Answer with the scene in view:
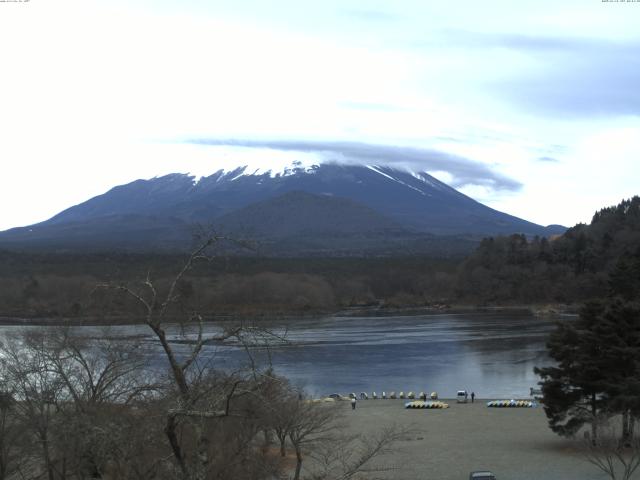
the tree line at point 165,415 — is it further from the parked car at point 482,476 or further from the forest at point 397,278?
the forest at point 397,278

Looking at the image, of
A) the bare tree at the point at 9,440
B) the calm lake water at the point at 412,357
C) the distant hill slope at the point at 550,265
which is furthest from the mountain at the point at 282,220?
the bare tree at the point at 9,440

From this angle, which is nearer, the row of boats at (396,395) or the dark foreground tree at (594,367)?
the dark foreground tree at (594,367)

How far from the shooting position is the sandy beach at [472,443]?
15078mm

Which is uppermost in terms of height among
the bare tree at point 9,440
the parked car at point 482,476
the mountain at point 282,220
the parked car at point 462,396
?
the mountain at point 282,220

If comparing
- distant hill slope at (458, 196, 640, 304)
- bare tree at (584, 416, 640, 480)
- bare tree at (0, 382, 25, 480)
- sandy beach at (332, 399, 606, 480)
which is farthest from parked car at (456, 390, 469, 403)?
distant hill slope at (458, 196, 640, 304)

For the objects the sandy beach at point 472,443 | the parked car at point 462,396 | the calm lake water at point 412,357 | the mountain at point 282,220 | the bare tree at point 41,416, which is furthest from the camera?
the mountain at point 282,220

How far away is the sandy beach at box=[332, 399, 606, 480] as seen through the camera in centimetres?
1508

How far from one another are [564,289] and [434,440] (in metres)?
53.3

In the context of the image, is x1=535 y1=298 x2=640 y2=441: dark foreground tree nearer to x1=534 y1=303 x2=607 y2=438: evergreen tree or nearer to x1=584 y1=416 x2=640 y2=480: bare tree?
x1=534 y1=303 x2=607 y2=438: evergreen tree

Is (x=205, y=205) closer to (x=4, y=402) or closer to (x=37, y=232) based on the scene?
(x=37, y=232)

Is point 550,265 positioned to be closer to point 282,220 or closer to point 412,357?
point 412,357

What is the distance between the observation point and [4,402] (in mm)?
11039

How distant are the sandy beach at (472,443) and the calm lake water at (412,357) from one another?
10.3ft

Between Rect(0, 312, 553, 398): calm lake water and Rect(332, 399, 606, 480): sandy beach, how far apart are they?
3141mm
